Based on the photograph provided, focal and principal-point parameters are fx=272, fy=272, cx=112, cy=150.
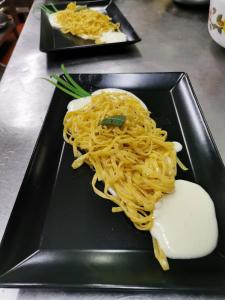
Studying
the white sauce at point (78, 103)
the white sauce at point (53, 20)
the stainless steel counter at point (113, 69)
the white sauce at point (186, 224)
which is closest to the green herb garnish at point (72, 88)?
the white sauce at point (78, 103)

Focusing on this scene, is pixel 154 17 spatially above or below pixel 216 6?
below

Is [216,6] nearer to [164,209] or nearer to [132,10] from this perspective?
[132,10]

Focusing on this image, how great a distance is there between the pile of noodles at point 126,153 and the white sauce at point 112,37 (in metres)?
0.55

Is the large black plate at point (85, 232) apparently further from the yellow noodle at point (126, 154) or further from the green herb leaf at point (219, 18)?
the green herb leaf at point (219, 18)

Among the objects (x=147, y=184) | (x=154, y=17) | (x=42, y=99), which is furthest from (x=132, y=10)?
(x=147, y=184)

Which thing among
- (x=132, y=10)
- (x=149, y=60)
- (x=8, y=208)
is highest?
(x=132, y=10)

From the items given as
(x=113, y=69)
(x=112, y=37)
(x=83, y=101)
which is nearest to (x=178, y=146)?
(x=83, y=101)

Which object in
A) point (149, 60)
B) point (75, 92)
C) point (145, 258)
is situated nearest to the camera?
point (145, 258)

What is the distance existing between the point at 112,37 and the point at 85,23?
21 centimetres

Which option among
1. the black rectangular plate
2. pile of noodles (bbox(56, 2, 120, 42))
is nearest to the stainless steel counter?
the black rectangular plate

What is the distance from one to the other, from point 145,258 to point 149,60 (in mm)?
1099

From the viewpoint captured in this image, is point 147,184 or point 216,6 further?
point 216,6

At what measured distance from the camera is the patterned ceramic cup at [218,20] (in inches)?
47.3

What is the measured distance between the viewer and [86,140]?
900 mm
